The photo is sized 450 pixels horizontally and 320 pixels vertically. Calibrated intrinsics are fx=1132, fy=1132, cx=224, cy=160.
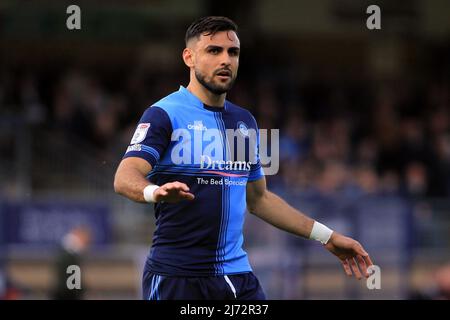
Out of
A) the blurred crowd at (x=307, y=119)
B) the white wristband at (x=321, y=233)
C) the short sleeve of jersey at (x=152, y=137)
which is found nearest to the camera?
the short sleeve of jersey at (x=152, y=137)

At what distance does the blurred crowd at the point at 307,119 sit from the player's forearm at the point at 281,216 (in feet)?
35.0

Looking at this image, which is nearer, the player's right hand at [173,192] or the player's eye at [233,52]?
the player's right hand at [173,192]

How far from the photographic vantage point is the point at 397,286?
1655 centimetres

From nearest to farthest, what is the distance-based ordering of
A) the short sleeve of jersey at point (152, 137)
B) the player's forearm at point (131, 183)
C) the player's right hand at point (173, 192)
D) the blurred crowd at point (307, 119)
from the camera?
the player's right hand at point (173, 192), the player's forearm at point (131, 183), the short sleeve of jersey at point (152, 137), the blurred crowd at point (307, 119)

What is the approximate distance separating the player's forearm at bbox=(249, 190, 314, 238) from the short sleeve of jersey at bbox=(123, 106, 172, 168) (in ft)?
3.11

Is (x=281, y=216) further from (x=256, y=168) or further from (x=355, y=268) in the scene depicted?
(x=355, y=268)

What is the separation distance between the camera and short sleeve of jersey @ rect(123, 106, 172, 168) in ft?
20.5

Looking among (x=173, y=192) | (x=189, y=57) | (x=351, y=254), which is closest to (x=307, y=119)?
(x=351, y=254)

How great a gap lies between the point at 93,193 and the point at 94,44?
18.8ft

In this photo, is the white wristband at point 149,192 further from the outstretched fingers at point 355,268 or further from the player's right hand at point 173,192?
the outstretched fingers at point 355,268

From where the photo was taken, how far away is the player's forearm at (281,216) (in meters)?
7.03

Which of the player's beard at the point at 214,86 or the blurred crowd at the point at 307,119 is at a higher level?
the blurred crowd at the point at 307,119

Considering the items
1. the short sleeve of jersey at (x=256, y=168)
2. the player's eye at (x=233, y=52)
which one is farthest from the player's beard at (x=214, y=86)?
the short sleeve of jersey at (x=256, y=168)

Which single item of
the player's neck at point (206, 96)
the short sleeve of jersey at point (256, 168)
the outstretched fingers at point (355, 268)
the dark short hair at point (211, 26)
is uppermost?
the dark short hair at point (211, 26)
